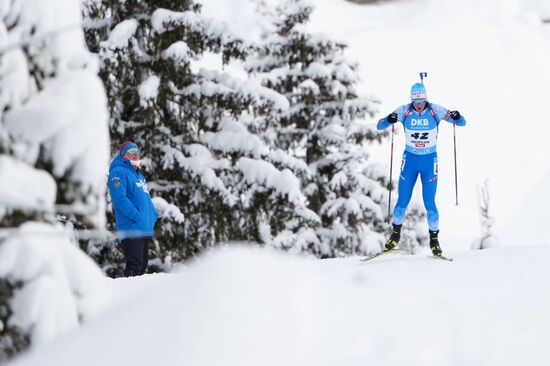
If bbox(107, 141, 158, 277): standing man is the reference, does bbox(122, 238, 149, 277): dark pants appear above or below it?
below

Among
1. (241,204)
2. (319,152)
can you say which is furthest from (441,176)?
(241,204)

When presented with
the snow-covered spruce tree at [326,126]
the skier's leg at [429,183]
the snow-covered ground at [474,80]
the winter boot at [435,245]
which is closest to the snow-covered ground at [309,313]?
the winter boot at [435,245]

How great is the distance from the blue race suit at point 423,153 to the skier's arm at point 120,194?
354cm

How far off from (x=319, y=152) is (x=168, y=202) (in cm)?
558

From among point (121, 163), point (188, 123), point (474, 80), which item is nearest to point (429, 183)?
point (121, 163)

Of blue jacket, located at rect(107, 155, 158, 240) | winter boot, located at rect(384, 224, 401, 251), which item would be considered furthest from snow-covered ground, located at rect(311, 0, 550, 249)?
blue jacket, located at rect(107, 155, 158, 240)

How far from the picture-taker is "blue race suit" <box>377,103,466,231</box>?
29.1ft

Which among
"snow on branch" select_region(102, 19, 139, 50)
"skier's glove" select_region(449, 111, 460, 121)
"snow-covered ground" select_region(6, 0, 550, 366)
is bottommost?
"snow-covered ground" select_region(6, 0, 550, 366)

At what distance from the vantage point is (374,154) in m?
39.7

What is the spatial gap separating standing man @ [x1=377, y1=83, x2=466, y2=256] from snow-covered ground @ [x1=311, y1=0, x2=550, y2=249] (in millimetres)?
25744

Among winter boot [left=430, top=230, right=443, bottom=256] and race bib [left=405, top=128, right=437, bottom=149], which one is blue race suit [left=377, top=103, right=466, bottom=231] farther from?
winter boot [left=430, top=230, right=443, bottom=256]

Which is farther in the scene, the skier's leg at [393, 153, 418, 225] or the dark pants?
the skier's leg at [393, 153, 418, 225]

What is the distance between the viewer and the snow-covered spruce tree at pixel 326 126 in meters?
15.4

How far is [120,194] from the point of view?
7.41 meters
